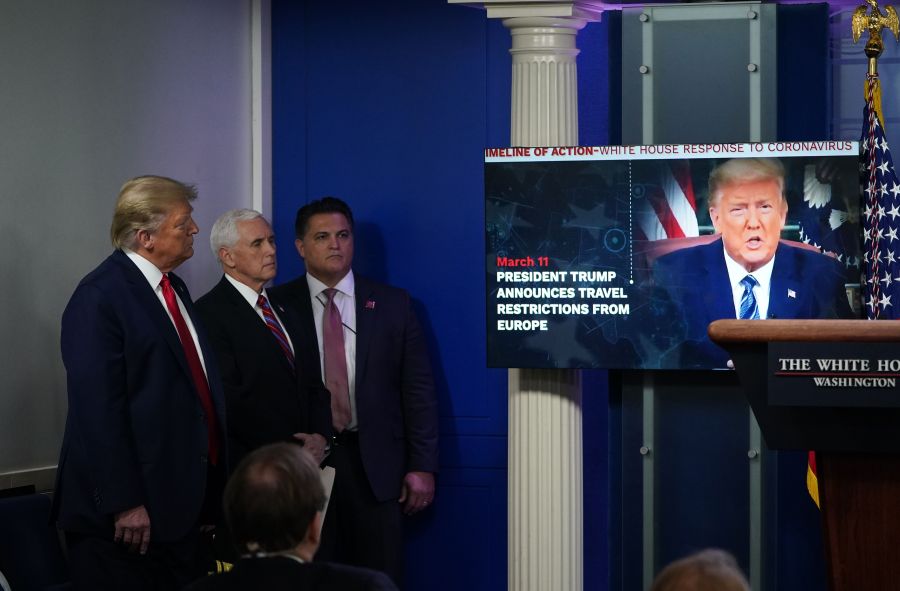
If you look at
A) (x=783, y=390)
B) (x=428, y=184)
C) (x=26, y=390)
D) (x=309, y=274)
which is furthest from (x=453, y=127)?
(x=783, y=390)

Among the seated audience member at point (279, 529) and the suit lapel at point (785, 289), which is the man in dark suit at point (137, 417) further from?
the suit lapel at point (785, 289)

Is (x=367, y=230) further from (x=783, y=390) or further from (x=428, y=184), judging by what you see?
(x=783, y=390)

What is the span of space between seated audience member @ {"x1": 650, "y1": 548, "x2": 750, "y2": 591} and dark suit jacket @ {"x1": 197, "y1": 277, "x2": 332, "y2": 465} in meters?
2.89

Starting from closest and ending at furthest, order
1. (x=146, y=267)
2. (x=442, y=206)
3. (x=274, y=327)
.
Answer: (x=146, y=267) < (x=274, y=327) < (x=442, y=206)

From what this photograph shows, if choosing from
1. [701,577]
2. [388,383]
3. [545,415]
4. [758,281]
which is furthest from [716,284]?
[701,577]

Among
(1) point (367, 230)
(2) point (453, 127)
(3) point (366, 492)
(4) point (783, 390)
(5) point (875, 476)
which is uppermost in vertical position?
(2) point (453, 127)

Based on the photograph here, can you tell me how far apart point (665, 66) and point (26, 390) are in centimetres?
253

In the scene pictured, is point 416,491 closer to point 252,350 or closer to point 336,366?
point 336,366

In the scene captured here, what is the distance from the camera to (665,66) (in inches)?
193

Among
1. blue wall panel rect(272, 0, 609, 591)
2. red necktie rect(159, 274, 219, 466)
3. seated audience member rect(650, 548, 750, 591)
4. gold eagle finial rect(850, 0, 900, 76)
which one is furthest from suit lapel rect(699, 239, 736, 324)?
seated audience member rect(650, 548, 750, 591)

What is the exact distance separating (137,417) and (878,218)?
2441 millimetres

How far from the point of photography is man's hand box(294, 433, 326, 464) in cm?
486

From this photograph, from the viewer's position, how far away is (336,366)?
5328mm

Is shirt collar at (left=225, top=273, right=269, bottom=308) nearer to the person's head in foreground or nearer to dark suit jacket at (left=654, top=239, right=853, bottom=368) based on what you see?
dark suit jacket at (left=654, top=239, right=853, bottom=368)
